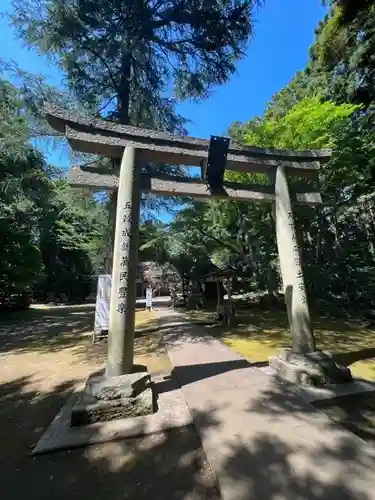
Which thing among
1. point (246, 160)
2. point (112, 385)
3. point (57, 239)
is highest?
point (57, 239)

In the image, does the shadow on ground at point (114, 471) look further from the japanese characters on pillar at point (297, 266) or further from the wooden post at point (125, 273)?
the japanese characters on pillar at point (297, 266)

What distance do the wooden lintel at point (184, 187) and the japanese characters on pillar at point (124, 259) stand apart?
1.65 feet

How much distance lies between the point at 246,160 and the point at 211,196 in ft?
2.69

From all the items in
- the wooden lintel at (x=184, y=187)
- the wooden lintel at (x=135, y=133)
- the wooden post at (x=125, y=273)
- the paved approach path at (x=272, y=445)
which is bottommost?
the paved approach path at (x=272, y=445)

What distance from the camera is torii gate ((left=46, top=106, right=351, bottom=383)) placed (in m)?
3.44

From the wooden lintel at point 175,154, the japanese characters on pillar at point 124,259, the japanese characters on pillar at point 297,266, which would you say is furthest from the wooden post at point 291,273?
the japanese characters on pillar at point 124,259

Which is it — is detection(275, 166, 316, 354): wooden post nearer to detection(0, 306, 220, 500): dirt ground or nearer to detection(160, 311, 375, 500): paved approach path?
detection(160, 311, 375, 500): paved approach path

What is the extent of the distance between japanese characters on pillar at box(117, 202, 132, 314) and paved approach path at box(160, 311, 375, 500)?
1.35m

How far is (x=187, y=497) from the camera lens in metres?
1.91

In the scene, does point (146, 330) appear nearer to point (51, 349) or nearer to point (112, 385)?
point (51, 349)

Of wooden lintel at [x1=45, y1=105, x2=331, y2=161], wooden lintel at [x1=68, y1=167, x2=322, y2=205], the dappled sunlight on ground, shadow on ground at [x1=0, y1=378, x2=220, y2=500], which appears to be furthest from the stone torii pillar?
shadow on ground at [x1=0, y1=378, x2=220, y2=500]

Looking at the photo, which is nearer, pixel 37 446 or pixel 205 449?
pixel 205 449

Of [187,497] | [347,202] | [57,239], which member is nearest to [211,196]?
[187,497]

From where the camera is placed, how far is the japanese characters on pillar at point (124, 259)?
3.39m
